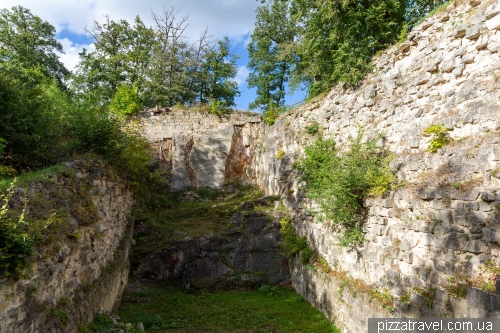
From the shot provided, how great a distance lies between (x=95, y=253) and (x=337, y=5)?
10287 millimetres

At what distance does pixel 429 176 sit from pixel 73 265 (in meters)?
7.11

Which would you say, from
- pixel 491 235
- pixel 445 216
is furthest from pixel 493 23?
pixel 491 235

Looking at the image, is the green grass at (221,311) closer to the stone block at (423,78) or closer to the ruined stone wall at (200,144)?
the stone block at (423,78)

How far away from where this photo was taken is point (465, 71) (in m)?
5.54

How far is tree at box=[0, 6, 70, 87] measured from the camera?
56.9 feet

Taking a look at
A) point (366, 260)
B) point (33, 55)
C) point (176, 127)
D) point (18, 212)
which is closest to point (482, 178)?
point (366, 260)

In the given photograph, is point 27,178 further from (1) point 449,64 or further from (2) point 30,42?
(2) point 30,42

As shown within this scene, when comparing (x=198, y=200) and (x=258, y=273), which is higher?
(x=198, y=200)

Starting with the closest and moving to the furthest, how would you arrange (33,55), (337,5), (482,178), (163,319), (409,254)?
(482,178), (409,254), (163,319), (337,5), (33,55)

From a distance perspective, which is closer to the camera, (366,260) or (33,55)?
(366,260)

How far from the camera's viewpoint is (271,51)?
19078 millimetres

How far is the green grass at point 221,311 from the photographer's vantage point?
271 inches

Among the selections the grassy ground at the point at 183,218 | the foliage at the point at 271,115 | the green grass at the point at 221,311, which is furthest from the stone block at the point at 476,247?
the foliage at the point at 271,115

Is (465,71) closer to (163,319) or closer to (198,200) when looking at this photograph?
(163,319)
